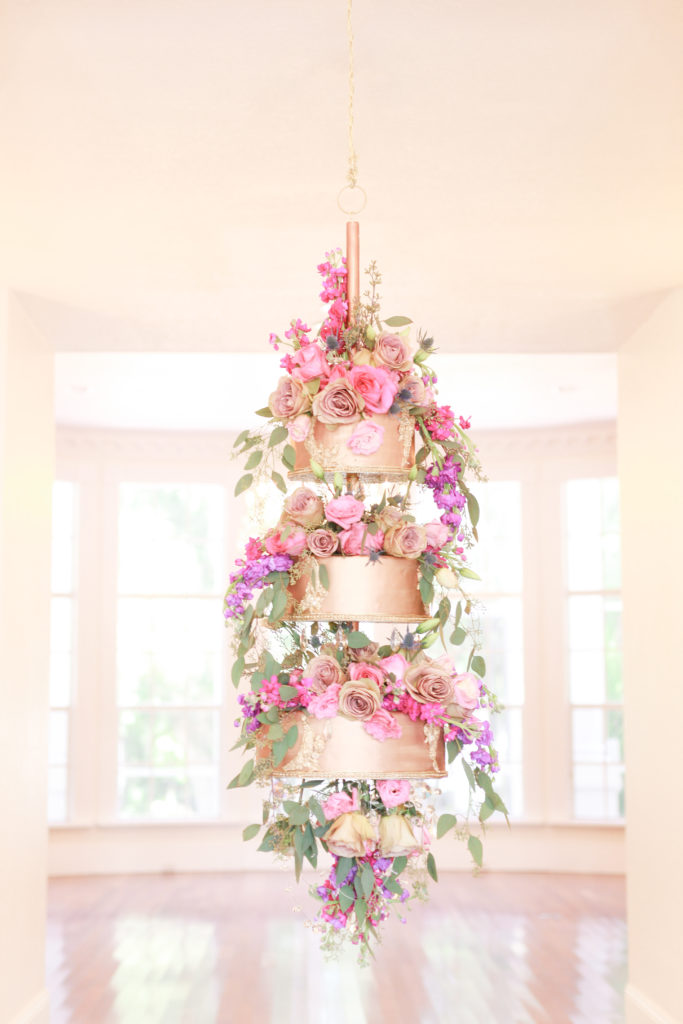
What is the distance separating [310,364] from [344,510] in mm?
290

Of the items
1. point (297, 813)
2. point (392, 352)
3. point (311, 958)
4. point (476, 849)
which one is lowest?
point (311, 958)

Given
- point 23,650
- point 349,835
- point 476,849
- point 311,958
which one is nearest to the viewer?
point 349,835

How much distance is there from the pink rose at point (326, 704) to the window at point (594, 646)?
745 centimetres

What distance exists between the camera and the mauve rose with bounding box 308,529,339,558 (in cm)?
221

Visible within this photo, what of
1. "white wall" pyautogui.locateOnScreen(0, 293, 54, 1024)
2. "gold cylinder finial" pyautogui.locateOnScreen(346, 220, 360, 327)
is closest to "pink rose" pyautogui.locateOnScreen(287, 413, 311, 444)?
"gold cylinder finial" pyautogui.locateOnScreen(346, 220, 360, 327)

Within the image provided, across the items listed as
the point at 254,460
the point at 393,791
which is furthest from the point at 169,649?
the point at 393,791

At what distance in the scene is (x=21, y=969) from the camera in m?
4.76

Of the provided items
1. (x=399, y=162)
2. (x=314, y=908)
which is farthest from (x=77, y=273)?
(x=314, y=908)

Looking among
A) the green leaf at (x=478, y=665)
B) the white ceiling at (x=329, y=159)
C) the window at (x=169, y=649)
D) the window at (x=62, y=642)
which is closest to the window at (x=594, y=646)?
the window at (x=169, y=649)

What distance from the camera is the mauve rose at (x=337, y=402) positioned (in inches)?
86.7

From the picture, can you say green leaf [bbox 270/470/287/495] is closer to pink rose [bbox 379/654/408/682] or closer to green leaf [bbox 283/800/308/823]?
pink rose [bbox 379/654/408/682]

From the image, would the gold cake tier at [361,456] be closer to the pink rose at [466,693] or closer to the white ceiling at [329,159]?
the pink rose at [466,693]

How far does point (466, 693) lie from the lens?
2191 millimetres

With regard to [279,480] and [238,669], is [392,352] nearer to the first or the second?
[279,480]
